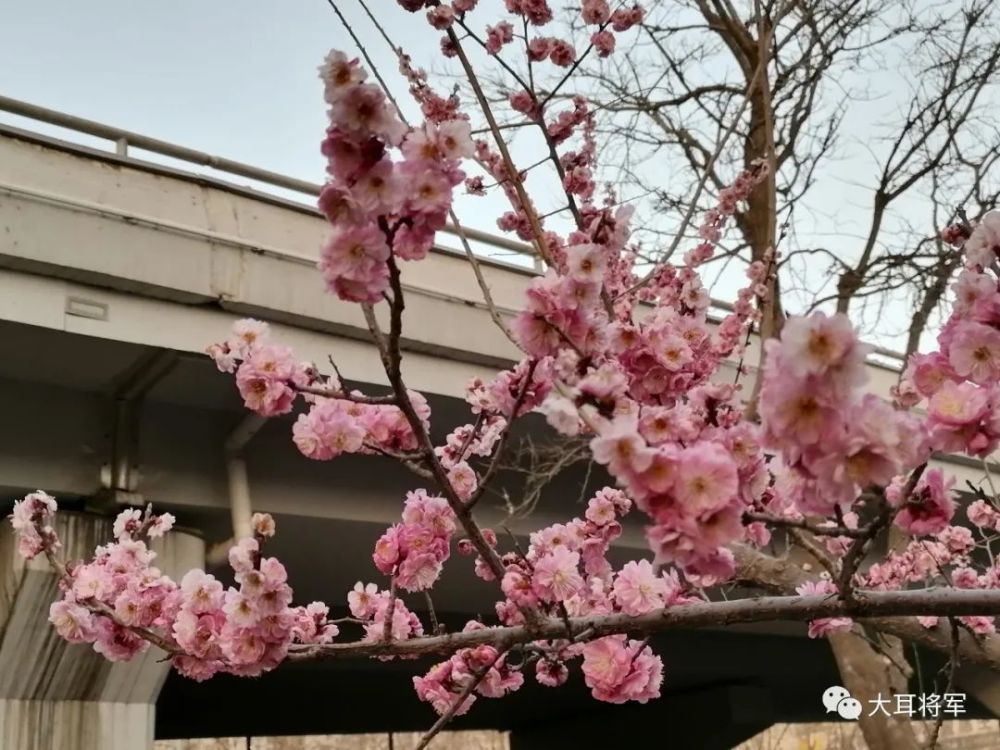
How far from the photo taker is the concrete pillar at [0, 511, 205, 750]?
319cm

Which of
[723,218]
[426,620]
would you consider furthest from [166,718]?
[723,218]

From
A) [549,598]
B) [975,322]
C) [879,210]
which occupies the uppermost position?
[879,210]

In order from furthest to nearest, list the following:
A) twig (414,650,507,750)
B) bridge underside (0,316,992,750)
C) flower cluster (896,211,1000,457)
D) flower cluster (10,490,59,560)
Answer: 1. bridge underside (0,316,992,750)
2. flower cluster (10,490,59,560)
3. twig (414,650,507,750)
4. flower cluster (896,211,1000,457)

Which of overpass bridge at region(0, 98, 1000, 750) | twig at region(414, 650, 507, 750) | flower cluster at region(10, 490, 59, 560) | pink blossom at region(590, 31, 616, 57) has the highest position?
pink blossom at region(590, 31, 616, 57)

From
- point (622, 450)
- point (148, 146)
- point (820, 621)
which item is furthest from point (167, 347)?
point (622, 450)

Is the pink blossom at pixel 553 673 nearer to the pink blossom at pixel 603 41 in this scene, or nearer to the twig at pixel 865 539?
the twig at pixel 865 539

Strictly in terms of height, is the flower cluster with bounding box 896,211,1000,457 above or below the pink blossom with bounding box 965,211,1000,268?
below

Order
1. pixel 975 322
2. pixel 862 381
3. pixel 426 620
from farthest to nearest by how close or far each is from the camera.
→ pixel 426 620 → pixel 975 322 → pixel 862 381

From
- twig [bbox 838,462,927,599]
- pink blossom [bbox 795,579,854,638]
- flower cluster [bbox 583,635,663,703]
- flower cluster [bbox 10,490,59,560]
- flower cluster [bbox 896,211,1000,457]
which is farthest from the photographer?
pink blossom [bbox 795,579,854,638]

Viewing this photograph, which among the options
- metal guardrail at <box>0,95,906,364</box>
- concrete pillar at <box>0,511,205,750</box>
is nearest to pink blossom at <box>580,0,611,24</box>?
metal guardrail at <box>0,95,906,364</box>

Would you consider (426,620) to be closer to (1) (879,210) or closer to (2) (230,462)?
(2) (230,462)

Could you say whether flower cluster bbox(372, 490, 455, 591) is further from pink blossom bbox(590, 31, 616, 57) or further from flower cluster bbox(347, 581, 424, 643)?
pink blossom bbox(590, 31, 616, 57)

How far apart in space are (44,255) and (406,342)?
1.31 metres

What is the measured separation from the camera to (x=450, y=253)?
14.0 feet
